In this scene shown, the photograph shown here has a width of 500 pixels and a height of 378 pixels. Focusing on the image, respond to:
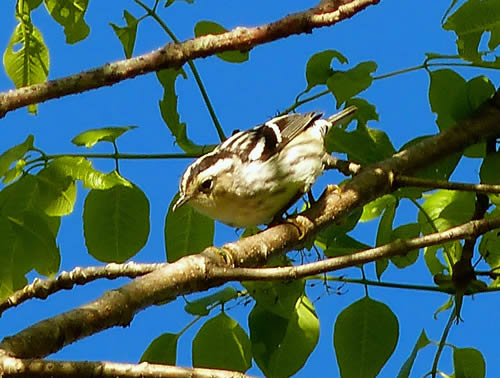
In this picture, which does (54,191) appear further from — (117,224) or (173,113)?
(173,113)

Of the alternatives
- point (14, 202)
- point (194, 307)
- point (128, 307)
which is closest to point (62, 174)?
point (14, 202)

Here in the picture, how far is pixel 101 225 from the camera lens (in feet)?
8.38

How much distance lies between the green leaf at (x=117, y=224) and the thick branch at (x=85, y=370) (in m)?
1.08

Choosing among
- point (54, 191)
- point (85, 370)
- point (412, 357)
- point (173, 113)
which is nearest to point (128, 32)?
point (173, 113)

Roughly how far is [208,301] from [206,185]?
2.23ft

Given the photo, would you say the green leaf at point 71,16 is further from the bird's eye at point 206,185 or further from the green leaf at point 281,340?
the green leaf at point 281,340

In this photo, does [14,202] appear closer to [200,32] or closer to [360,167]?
[200,32]

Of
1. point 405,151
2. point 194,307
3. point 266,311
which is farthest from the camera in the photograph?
point 405,151

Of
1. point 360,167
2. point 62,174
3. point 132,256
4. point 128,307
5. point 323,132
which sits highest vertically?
point 323,132

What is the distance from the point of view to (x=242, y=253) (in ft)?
7.33

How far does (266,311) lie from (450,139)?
841 mm

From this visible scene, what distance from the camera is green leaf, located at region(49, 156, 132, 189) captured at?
99.6 inches

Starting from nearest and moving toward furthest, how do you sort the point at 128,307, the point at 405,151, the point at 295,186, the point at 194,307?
the point at 128,307, the point at 194,307, the point at 405,151, the point at 295,186

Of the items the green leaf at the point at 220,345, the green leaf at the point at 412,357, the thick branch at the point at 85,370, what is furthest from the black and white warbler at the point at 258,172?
the thick branch at the point at 85,370
